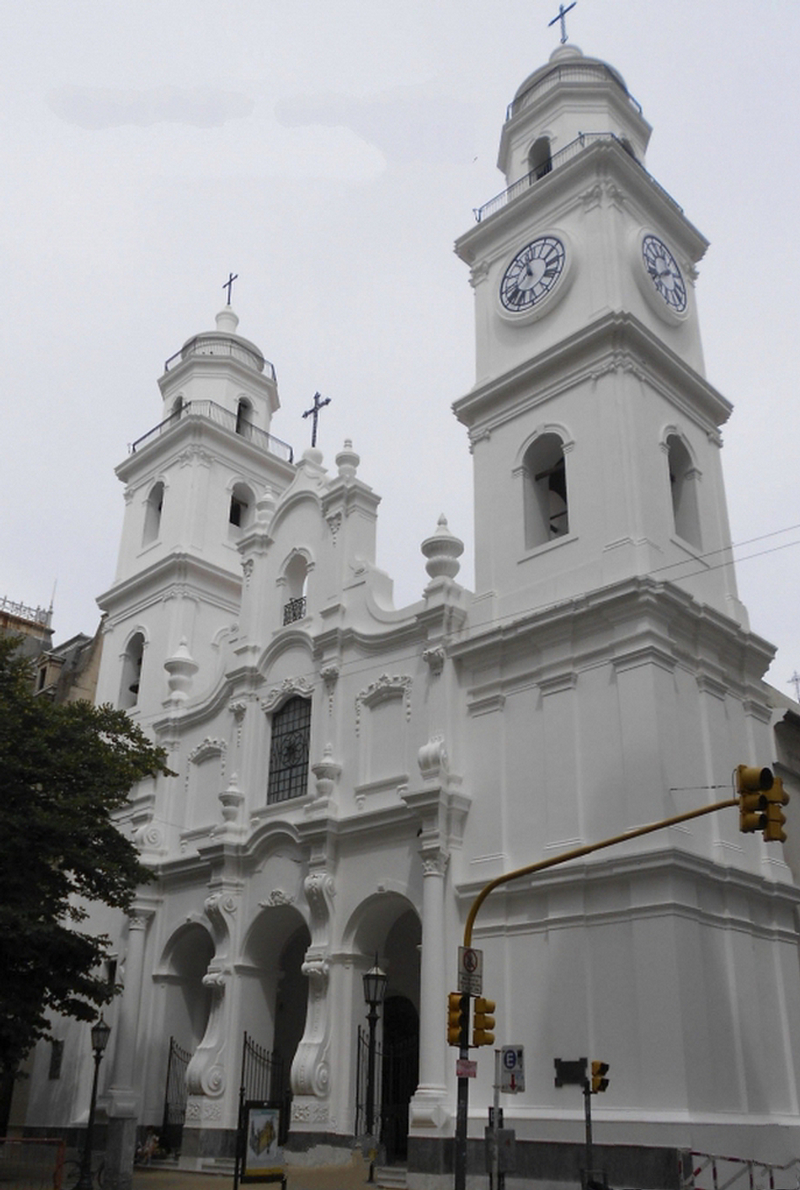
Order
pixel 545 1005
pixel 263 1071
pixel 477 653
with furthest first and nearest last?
pixel 263 1071, pixel 477 653, pixel 545 1005

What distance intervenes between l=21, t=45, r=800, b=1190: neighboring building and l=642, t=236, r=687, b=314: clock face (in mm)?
115

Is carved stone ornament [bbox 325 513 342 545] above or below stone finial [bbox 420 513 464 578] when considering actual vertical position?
above

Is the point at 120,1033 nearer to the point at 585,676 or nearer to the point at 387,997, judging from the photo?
the point at 387,997

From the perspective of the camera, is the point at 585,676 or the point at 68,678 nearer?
the point at 585,676

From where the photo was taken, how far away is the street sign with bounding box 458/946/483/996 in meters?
15.3

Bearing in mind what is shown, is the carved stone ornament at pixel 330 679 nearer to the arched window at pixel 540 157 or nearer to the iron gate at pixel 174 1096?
the iron gate at pixel 174 1096

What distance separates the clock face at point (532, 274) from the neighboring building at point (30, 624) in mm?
35291

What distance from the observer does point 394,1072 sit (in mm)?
24609

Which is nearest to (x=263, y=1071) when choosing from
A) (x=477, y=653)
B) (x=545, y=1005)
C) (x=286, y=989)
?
(x=286, y=989)

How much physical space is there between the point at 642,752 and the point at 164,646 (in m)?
18.5

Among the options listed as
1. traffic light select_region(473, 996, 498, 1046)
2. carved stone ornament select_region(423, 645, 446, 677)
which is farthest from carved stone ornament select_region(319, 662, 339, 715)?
traffic light select_region(473, 996, 498, 1046)

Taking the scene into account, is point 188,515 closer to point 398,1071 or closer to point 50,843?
point 50,843

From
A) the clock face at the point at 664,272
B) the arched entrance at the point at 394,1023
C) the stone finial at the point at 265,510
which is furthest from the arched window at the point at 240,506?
the arched entrance at the point at 394,1023

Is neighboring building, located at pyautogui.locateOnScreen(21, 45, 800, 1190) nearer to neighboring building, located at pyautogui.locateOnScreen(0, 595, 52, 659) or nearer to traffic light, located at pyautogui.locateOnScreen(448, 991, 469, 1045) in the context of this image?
traffic light, located at pyautogui.locateOnScreen(448, 991, 469, 1045)
